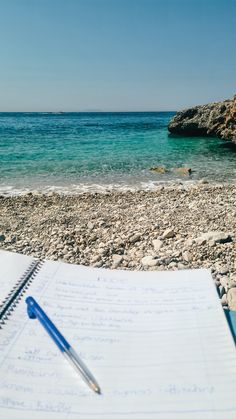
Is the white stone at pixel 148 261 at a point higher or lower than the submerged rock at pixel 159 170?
higher

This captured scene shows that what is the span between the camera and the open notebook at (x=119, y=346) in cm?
87

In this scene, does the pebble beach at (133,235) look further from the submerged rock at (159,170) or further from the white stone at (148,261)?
the submerged rock at (159,170)

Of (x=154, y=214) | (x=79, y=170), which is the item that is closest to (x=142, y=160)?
(x=79, y=170)

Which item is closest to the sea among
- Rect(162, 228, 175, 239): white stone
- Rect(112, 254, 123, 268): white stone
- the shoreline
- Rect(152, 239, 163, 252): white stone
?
the shoreline

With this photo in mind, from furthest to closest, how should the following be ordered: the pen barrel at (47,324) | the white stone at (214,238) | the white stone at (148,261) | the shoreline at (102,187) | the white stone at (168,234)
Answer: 1. the shoreline at (102,187)
2. the white stone at (168,234)
3. the white stone at (214,238)
4. the white stone at (148,261)
5. the pen barrel at (47,324)

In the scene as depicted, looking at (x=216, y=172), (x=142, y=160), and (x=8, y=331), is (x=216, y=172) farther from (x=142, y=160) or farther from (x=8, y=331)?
(x=8, y=331)

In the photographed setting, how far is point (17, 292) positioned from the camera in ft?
4.16

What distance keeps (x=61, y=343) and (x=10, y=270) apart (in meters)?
0.45

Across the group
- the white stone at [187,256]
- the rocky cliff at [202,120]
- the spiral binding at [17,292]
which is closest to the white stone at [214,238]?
the white stone at [187,256]

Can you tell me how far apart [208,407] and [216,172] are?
10168 millimetres

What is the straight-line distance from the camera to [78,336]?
110 centimetres

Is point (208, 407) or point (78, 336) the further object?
point (78, 336)

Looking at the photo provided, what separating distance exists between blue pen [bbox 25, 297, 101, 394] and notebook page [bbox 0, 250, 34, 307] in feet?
0.41

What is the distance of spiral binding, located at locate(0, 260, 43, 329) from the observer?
117 cm
